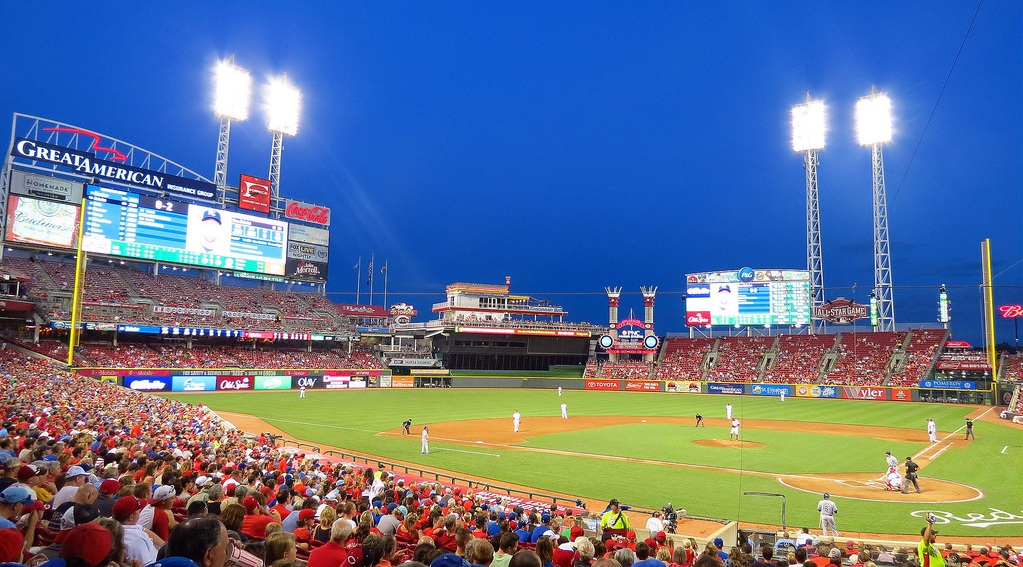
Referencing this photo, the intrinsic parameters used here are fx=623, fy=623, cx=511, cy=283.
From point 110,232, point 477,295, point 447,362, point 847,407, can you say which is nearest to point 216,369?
point 110,232

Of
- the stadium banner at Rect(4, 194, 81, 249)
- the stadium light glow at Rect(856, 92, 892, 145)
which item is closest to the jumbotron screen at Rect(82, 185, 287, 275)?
the stadium banner at Rect(4, 194, 81, 249)

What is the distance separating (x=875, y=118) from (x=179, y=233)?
7030 cm

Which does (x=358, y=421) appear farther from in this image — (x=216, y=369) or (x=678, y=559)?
(x=678, y=559)

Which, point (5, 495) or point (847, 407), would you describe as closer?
point (5, 495)

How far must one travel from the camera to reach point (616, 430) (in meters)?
35.2

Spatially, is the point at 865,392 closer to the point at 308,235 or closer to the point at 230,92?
the point at 308,235

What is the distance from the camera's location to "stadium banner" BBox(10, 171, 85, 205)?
5509cm

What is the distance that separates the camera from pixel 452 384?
72750 millimetres

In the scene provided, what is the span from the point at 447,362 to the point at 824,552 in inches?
2831

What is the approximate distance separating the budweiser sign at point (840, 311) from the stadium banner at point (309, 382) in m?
53.3

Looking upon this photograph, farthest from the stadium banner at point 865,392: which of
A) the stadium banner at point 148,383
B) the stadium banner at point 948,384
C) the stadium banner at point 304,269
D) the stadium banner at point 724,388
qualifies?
the stadium banner at point 148,383

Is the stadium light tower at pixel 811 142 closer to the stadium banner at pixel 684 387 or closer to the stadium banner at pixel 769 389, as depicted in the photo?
Result: the stadium banner at pixel 769 389

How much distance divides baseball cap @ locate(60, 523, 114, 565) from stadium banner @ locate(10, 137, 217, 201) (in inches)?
2583

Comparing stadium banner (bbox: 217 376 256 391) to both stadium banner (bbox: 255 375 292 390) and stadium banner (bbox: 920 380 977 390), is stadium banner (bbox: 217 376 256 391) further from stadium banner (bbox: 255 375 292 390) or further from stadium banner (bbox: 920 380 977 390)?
stadium banner (bbox: 920 380 977 390)
